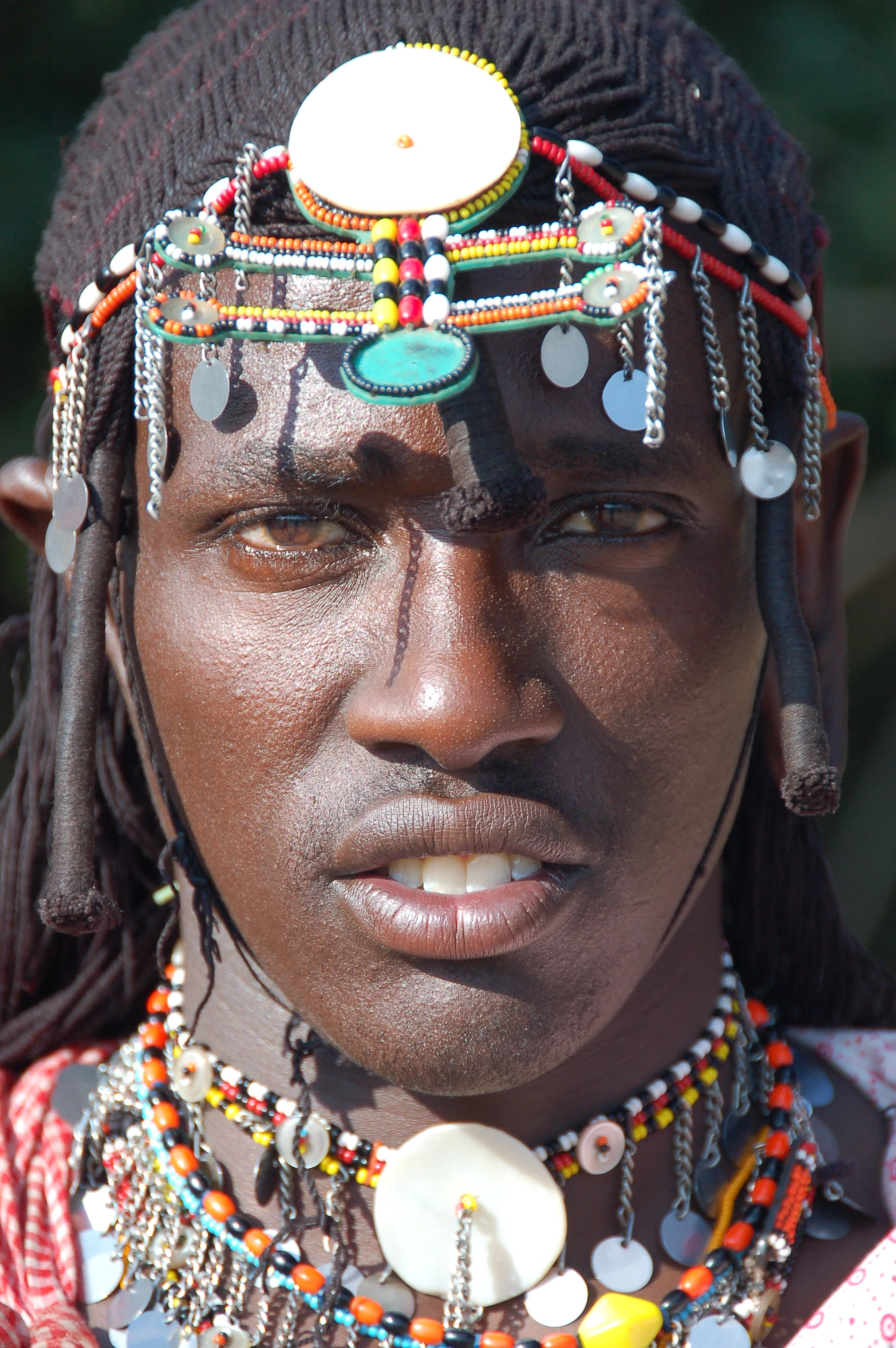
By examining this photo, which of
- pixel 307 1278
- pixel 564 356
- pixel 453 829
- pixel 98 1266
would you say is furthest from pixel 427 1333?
pixel 564 356

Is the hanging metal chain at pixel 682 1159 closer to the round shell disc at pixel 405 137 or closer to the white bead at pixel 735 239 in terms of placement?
the white bead at pixel 735 239

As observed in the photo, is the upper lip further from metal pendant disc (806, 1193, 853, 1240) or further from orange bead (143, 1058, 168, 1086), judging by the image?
metal pendant disc (806, 1193, 853, 1240)

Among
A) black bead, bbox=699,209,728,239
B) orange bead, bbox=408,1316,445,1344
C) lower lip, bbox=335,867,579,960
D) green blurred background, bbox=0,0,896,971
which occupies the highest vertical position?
green blurred background, bbox=0,0,896,971

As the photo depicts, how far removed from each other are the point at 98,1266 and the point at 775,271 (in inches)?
65.0

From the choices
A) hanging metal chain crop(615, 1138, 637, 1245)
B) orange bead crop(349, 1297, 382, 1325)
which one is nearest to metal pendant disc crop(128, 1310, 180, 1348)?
orange bead crop(349, 1297, 382, 1325)

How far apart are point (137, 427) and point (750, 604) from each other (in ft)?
2.81

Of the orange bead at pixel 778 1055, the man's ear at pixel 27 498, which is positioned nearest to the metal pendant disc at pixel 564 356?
the man's ear at pixel 27 498

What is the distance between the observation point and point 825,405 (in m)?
2.33

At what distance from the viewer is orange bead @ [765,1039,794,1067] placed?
7.95 ft

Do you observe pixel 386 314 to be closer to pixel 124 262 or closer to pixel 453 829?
pixel 124 262

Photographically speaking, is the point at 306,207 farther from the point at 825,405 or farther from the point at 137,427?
the point at 825,405

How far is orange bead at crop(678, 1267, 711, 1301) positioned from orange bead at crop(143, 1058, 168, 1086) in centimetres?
78

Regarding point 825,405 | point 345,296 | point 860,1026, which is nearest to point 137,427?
point 345,296

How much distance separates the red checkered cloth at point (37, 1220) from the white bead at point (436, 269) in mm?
1373
